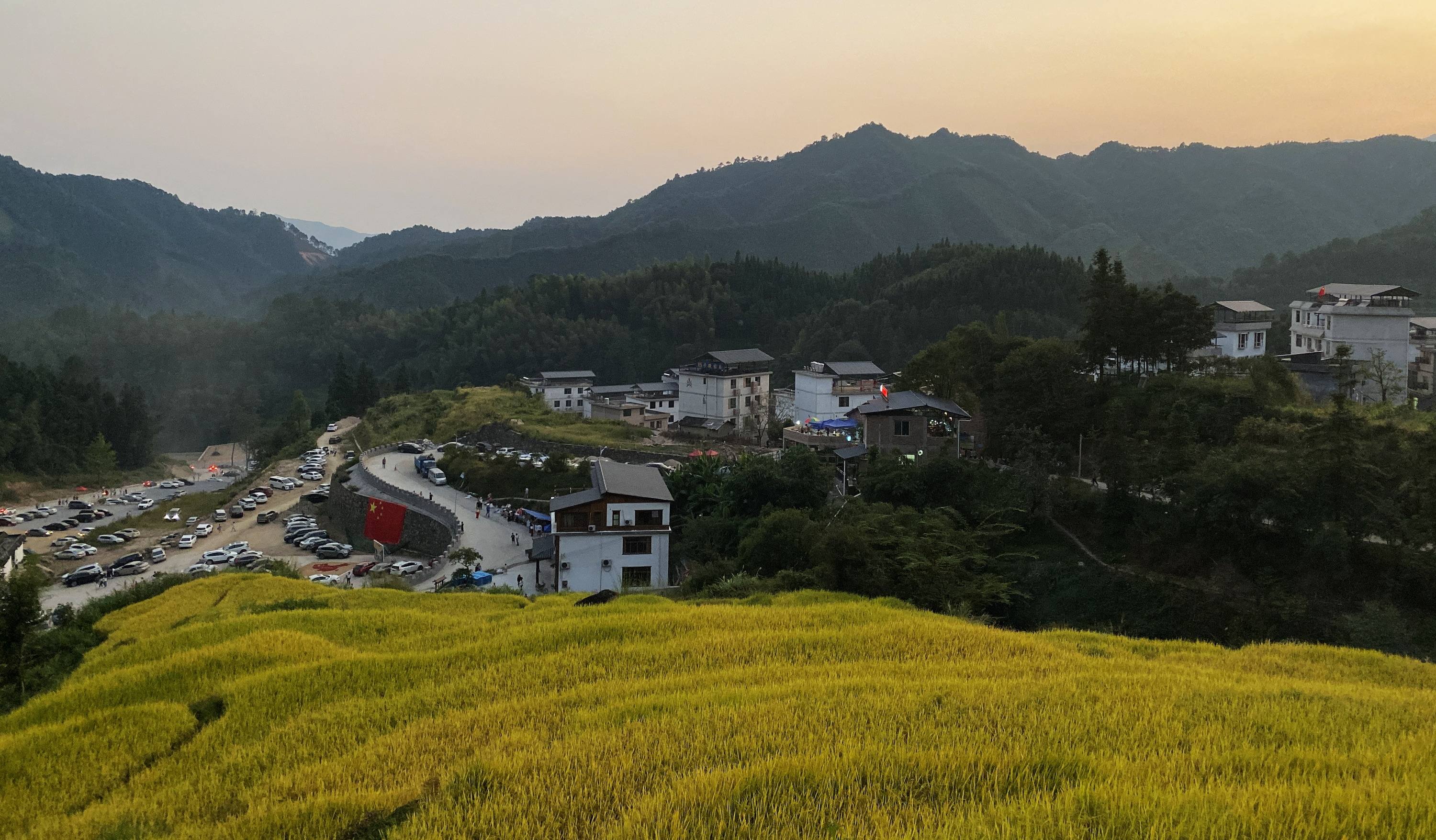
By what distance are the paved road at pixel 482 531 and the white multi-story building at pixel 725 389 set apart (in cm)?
2205

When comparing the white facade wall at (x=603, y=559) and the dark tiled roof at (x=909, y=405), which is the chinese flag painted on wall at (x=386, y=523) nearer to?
the white facade wall at (x=603, y=559)

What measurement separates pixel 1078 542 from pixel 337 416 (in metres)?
74.2

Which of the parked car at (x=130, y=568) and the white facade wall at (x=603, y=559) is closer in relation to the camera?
the white facade wall at (x=603, y=559)

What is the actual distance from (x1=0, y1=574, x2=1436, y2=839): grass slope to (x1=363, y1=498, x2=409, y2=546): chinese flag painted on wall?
28.7m

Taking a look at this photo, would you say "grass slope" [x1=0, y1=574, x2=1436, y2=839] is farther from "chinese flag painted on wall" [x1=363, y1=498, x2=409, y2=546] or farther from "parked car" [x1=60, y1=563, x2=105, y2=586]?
"parked car" [x1=60, y1=563, x2=105, y2=586]

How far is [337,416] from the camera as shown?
8362cm

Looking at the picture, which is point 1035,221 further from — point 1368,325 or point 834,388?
point 1368,325

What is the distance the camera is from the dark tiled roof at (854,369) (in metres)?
60.8

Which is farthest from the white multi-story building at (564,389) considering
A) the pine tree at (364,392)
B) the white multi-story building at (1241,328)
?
the white multi-story building at (1241,328)

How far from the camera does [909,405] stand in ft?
114

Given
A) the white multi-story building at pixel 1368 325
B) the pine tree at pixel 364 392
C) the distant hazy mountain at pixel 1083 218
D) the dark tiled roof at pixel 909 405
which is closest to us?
the dark tiled roof at pixel 909 405

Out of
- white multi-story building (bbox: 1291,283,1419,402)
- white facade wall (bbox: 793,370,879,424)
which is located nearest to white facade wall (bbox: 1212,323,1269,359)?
white multi-story building (bbox: 1291,283,1419,402)

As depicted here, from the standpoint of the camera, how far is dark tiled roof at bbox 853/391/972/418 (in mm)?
34406

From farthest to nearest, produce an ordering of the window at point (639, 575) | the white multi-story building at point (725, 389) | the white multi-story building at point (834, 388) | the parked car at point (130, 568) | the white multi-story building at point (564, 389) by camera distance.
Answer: the white multi-story building at point (564, 389) < the white multi-story building at point (725, 389) < the white multi-story building at point (834, 388) < the parked car at point (130, 568) < the window at point (639, 575)
